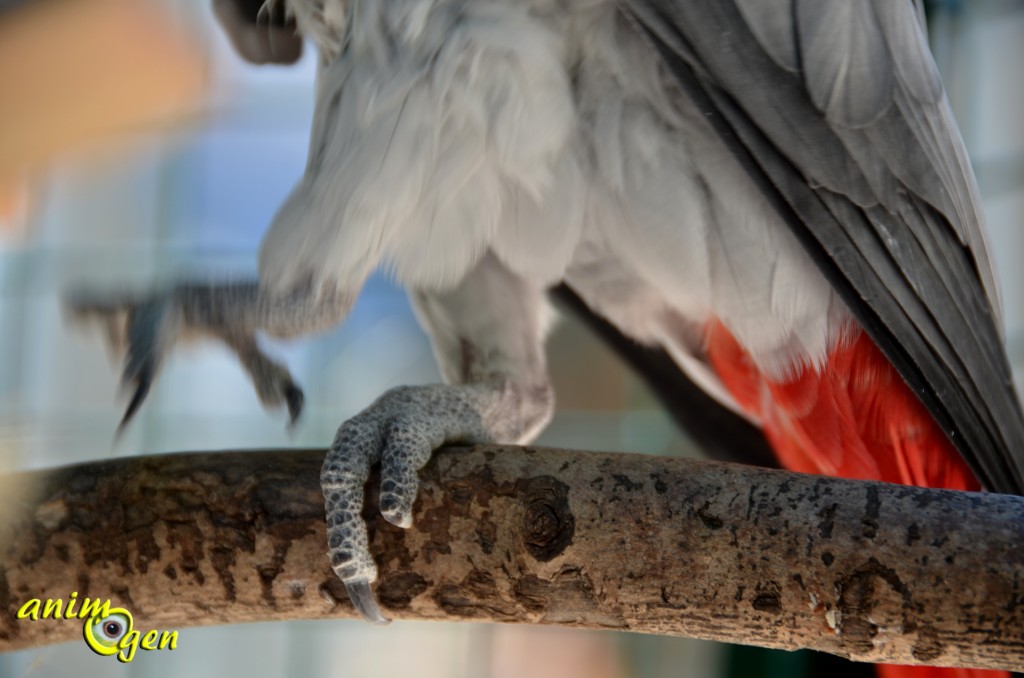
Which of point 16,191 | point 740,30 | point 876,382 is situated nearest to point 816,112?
point 740,30

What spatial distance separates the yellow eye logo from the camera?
1.90 feet

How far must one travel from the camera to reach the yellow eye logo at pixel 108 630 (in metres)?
0.58

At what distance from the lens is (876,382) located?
0.70 metres

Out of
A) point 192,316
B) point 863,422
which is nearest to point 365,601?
point 192,316

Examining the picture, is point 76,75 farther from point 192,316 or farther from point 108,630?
point 108,630

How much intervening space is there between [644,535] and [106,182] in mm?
996

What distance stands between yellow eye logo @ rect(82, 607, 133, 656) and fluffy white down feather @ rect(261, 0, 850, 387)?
260 millimetres

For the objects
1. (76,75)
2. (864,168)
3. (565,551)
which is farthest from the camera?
(76,75)

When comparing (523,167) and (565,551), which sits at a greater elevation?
→ (523,167)

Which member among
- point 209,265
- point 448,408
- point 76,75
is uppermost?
point 76,75

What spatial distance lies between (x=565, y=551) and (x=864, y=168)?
1.18 feet

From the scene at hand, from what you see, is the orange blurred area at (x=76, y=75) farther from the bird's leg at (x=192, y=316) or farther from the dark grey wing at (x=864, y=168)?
the dark grey wing at (x=864, y=168)

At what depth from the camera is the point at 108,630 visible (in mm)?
589

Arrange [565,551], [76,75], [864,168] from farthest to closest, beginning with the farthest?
[76,75] → [864,168] → [565,551]
